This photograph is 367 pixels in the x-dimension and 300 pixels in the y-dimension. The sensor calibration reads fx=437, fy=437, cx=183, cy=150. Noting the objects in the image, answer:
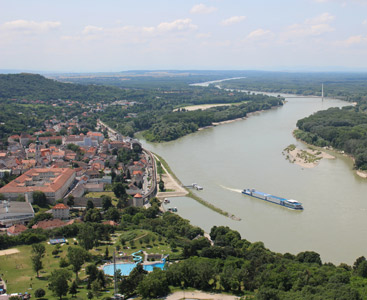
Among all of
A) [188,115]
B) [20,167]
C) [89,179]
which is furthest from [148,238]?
[188,115]

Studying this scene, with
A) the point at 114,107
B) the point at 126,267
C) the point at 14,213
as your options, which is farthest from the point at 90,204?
the point at 114,107

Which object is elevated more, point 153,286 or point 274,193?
point 153,286

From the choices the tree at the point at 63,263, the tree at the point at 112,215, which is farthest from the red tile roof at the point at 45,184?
the tree at the point at 63,263

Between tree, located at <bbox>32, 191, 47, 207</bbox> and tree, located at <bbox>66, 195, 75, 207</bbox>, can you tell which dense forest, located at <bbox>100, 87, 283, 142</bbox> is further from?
tree, located at <bbox>32, 191, 47, 207</bbox>

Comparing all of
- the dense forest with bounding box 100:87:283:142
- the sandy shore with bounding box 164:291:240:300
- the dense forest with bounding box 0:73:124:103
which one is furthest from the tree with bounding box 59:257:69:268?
the dense forest with bounding box 0:73:124:103

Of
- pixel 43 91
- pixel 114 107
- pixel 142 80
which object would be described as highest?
pixel 142 80

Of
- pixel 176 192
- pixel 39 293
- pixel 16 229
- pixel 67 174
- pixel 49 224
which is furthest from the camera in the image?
pixel 67 174

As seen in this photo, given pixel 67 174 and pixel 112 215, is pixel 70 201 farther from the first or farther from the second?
pixel 67 174
